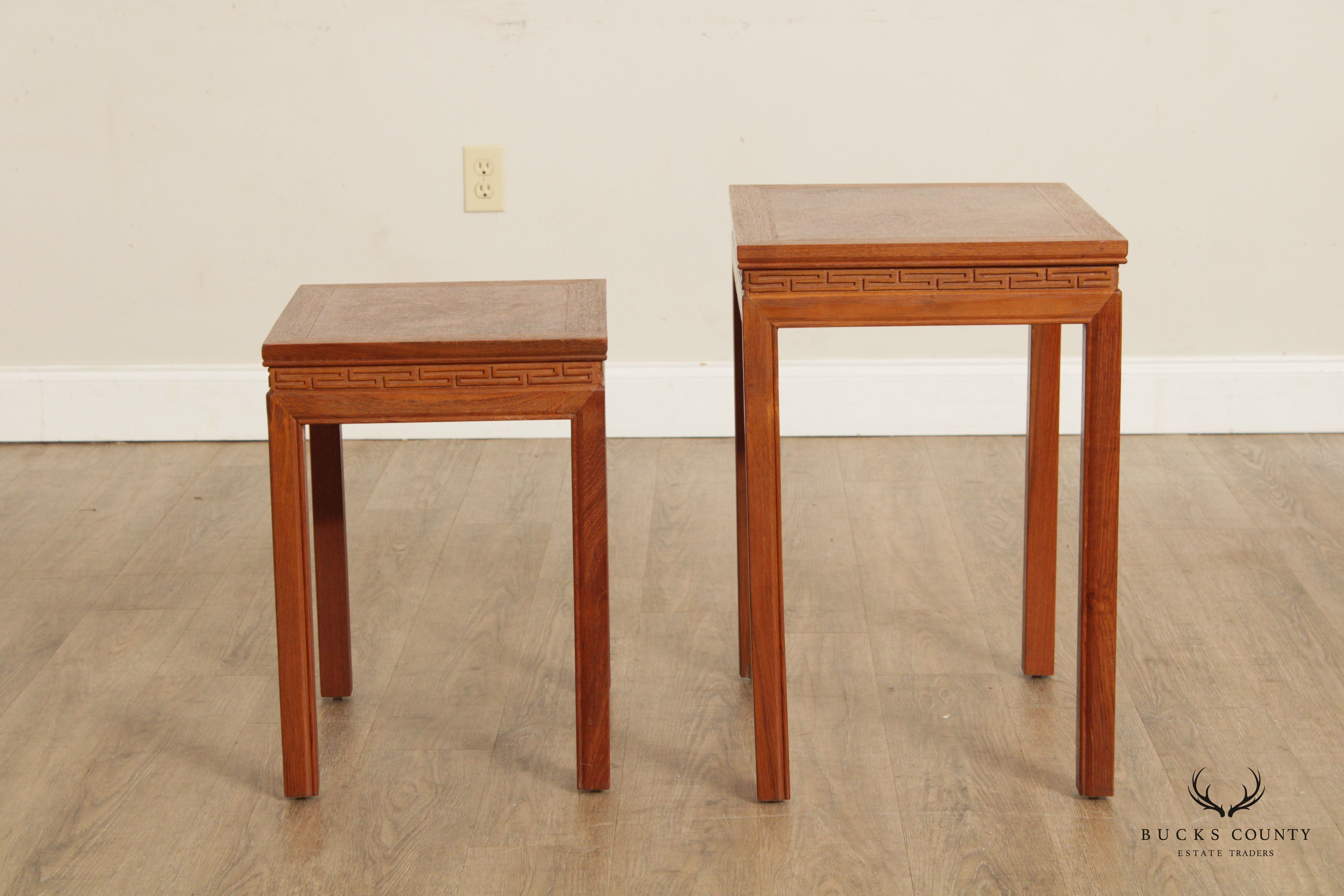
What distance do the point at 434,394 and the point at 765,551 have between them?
1.13 ft

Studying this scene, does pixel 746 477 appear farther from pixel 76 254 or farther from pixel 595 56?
pixel 76 254

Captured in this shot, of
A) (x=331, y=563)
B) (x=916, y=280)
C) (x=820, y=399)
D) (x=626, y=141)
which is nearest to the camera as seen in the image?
(x=916, y=280)

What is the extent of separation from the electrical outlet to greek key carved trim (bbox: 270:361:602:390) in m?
1.22

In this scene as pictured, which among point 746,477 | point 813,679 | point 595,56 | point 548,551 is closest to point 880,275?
point 746,477

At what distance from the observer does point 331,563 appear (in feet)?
5.25

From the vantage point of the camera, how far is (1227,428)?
255 cm

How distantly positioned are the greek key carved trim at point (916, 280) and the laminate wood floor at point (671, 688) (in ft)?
1.69

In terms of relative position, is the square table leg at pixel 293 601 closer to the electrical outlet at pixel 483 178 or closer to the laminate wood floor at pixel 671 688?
the laminate wood floor at pixel 671 688

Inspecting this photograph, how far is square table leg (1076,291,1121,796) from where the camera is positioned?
50.8 inches

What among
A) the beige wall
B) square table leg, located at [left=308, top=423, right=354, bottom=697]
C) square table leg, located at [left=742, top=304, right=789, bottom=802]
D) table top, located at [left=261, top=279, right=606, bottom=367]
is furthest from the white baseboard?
square table leg, located at [left=742, top=304, right=789, bottom=802]

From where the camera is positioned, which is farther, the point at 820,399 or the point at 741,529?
the point at 820,399

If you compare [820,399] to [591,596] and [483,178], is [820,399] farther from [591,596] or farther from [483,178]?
[591,596]

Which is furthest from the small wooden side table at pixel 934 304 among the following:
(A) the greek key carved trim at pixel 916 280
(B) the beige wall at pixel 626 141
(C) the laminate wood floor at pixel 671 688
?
(B) the beige wall at pixel 626 141

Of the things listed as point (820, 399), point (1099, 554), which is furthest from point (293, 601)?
point (820, 399)
